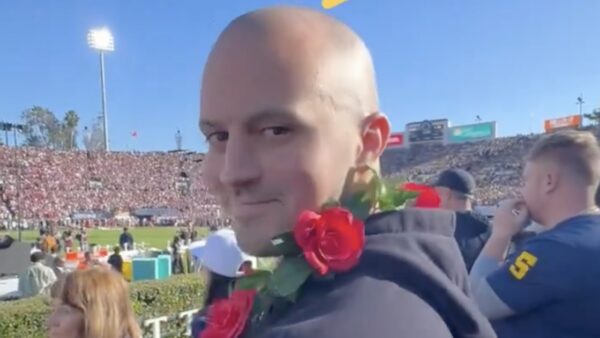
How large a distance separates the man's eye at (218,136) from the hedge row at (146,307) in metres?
5.98

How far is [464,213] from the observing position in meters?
3.54

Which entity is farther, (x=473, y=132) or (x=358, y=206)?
(x=473, y=132)

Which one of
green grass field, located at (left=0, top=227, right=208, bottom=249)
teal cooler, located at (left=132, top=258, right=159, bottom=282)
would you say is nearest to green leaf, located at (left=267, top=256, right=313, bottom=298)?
teal cooler, located at (left=132, top=258, right=159, bottom=282)

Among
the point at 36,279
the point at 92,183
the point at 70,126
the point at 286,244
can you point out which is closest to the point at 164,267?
the point at 36,279

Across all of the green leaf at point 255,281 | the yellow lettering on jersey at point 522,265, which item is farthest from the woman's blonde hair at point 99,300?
the green leaf at point 255,281

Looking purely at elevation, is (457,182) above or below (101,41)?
below

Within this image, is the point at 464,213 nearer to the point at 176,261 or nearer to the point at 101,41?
the point at 176,261

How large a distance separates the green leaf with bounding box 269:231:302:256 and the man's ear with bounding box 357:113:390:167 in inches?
7.1

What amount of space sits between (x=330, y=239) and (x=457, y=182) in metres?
3.27

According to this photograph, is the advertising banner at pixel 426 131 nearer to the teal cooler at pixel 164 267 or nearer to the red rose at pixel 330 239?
the teal cooler at pixel 164 267

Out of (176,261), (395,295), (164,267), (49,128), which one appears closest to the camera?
(395,295)

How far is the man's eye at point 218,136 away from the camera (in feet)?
3.44

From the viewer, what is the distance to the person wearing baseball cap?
328cm

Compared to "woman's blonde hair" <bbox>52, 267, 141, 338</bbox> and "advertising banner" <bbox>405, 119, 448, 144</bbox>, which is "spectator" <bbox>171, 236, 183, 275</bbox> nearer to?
"woman's blonde hair" <bbox>52, 267, 141, 338</bbox>
